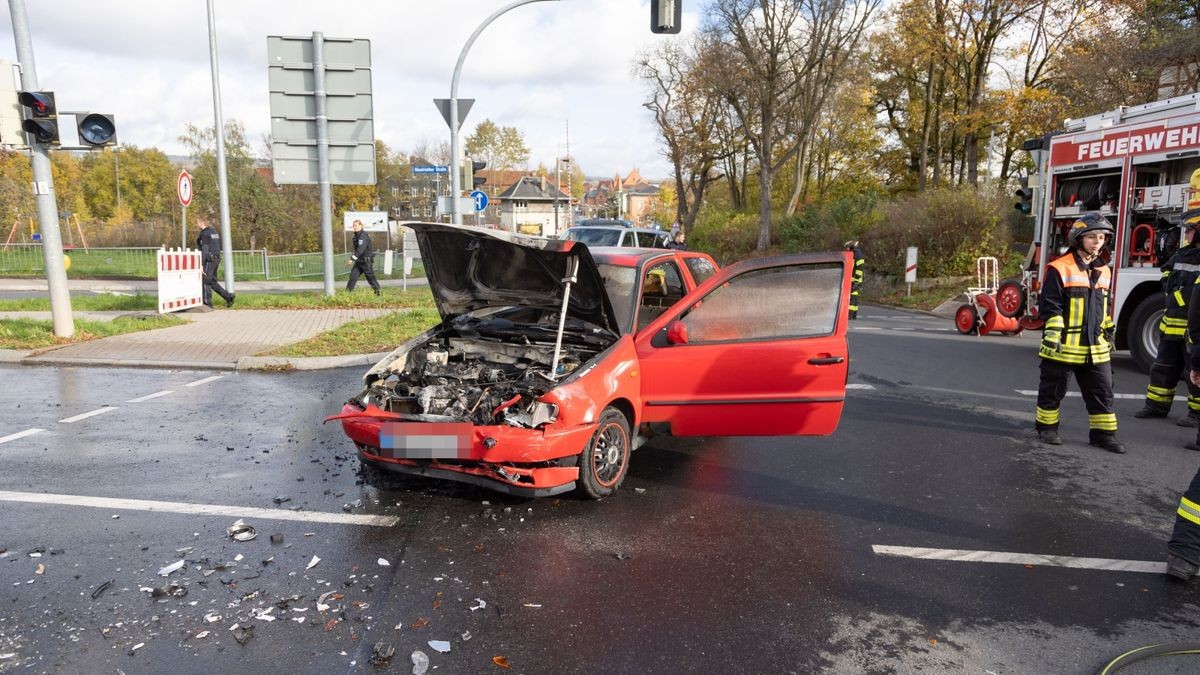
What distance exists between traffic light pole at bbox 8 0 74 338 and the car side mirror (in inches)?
360

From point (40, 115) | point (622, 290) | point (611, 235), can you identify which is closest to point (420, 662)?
A: point (622, 290)

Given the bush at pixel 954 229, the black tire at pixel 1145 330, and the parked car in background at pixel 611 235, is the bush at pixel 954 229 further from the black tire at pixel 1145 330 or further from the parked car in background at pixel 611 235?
the black tire at pixel 1145 330

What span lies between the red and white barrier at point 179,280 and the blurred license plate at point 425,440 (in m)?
9.83

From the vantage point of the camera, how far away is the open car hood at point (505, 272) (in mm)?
4984

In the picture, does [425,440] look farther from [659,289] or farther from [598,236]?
[598,236]

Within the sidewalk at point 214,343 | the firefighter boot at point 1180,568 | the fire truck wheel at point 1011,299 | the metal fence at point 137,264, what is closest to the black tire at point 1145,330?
the fire truck wheel at point 1011,299

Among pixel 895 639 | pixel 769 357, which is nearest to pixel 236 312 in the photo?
pixel 769 357

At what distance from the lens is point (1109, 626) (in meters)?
3.29

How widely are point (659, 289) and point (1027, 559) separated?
11.2 feet

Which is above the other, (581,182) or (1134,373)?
(581,182)

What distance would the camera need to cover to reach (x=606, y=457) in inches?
188

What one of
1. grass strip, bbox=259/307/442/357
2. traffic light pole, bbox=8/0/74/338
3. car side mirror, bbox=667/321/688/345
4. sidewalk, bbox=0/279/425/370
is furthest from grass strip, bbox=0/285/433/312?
car side mirror, bbox=667/321/688/345

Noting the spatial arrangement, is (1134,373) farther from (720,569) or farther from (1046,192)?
(720,569)

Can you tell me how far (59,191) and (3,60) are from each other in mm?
46348
